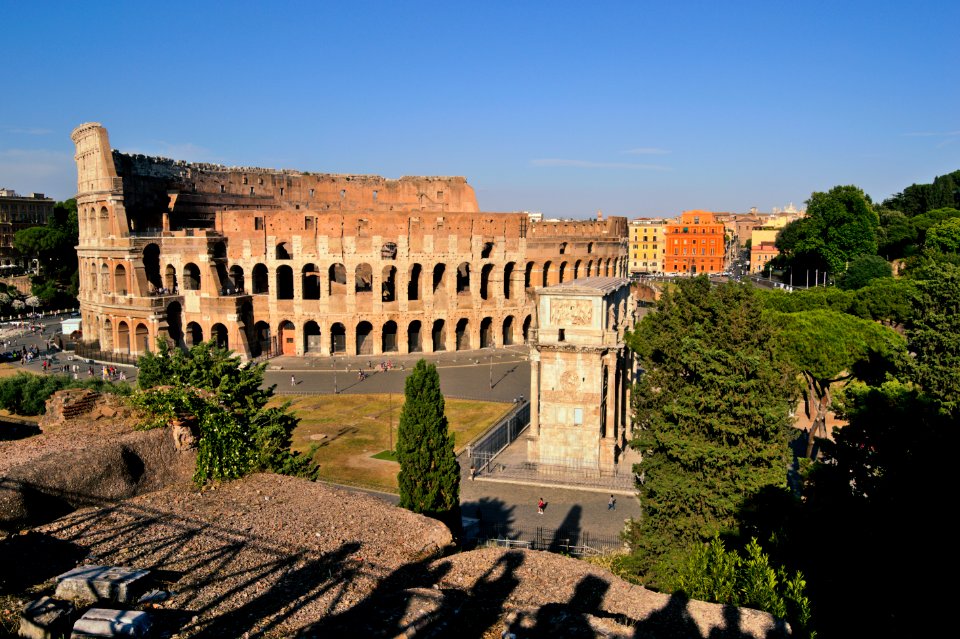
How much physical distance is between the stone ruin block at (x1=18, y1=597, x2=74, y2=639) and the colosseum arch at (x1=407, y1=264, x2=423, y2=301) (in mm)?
43306

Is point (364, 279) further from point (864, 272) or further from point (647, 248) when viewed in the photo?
point (647, 248)

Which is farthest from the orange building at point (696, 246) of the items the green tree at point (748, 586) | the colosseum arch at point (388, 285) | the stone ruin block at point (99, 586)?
the stone ruin block at point (99, 586)

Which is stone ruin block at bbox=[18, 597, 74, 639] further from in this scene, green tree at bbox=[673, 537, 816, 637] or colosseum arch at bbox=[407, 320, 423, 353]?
colosseum arch at bbox=[407, 320, 423, 353]

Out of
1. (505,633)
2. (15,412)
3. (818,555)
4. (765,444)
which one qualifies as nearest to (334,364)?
(15,412)


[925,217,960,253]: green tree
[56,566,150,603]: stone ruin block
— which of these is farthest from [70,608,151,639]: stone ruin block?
[925,217,960,253]: green tree

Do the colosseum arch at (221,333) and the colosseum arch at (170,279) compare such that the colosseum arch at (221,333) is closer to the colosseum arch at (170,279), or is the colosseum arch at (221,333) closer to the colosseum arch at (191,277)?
the colosseum arch at (191,277)

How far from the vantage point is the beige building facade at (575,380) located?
88.3 feet

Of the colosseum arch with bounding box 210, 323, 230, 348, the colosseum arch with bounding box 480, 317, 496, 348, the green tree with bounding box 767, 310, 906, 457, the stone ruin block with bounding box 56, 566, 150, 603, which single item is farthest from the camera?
the colosseum arch with bounding box 480, 317, 496, 348

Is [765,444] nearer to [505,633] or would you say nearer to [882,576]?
[882,576]

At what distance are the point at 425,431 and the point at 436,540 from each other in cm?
770

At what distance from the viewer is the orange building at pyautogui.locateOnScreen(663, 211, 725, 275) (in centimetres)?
10625

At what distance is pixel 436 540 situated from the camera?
1196cm

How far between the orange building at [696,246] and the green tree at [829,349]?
7782cm

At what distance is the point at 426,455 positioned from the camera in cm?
1914
